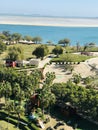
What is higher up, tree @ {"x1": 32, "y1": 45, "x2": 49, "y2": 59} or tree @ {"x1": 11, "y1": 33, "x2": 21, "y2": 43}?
tree @ {"x1": 11, "y1": 33, "x2": 21, "y2": 43}

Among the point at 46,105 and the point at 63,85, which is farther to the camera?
the point at 63,85

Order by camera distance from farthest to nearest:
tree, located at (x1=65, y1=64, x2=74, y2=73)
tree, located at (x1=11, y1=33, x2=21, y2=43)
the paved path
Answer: tree, located at (x1=11, y1=33, x2=21, y2=43), the paved path, tree, located at (x1=65, y1=64, x2=74, y2=73)

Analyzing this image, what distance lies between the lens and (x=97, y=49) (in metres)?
119

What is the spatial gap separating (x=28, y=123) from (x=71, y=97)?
8.72 meters

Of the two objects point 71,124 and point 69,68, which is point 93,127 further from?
point 69,68

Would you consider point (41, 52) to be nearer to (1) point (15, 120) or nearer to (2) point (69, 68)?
(2) point (69, 68)

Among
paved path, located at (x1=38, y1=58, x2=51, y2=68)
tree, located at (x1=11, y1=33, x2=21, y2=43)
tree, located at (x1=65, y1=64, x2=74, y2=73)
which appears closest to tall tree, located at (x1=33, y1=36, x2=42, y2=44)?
tree, located at (x1=11, y1=33, x2=21, y2=43)

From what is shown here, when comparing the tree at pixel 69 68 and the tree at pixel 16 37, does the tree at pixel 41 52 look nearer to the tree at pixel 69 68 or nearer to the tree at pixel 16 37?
the tree at pixel 69 68

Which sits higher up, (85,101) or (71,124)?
(85,101)

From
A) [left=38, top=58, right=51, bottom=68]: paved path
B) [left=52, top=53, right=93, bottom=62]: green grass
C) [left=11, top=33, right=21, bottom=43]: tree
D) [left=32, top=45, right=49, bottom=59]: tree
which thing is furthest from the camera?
[left=11, top=33, right=21, bottom=43]: tree

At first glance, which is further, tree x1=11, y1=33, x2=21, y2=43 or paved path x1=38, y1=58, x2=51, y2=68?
tree x1=11, y1=33, x2=21, y2=43

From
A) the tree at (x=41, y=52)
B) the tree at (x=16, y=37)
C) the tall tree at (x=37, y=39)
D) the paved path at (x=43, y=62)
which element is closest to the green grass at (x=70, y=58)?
the paved path at (x=43, y=62)

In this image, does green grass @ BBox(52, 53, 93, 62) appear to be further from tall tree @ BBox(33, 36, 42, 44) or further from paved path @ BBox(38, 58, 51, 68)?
tall tree @ BBox(33, 36, 42, 44)

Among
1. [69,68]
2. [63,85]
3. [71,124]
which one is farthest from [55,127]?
[69,68]
